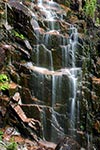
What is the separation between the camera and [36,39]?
1612cm

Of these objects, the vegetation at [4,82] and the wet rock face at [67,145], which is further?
the vegetation at [4,82]

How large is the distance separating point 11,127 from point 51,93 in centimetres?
236

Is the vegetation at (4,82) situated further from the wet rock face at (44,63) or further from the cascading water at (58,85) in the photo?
the cascading water at (58,85)

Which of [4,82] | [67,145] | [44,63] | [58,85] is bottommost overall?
[67,145]

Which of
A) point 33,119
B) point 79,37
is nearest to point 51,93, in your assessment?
point 33,119

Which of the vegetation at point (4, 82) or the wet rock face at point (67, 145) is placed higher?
the vegetation at point (4, 82)

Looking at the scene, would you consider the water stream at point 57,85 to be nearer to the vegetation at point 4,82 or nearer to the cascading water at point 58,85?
the cascading water at point 58,85

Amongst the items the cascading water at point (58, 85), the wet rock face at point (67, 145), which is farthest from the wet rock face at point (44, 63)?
the wet rock face at point (67, 145)

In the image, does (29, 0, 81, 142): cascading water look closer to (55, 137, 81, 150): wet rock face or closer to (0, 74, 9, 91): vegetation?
(0, 74, 9, 91): vegetation

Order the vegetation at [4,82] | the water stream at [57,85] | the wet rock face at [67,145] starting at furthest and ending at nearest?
the water stream at [57,85], the vegetation at [4,82], the wet rock face at [67,145]

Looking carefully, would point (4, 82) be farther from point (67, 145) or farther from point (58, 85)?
point (67, 145)

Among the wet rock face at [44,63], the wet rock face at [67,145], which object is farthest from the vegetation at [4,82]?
the wet rock face at [67,145]

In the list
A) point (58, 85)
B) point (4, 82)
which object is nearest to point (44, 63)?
point (58, 85)

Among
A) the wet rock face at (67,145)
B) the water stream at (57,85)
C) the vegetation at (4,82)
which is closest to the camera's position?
the wet rock face at (67,145)
